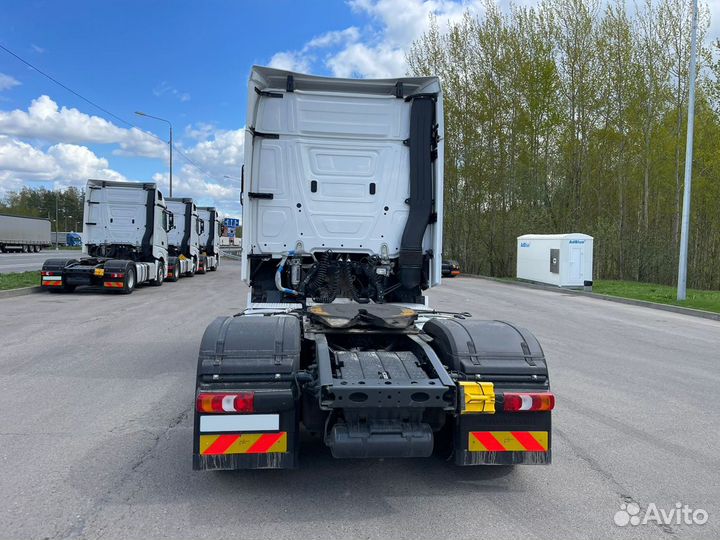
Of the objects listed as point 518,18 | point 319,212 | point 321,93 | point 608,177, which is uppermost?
point 518,18

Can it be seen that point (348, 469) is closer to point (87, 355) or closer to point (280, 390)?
point (280, 390)

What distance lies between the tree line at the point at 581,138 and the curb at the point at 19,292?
22604 mm

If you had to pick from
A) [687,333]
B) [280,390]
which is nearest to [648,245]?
[687,333]

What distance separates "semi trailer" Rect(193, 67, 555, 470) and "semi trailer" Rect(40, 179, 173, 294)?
483 inches

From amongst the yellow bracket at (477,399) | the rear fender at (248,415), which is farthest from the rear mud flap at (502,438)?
the rear fender at (248,415)

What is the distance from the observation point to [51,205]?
4304 inches

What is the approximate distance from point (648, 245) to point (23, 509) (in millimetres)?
29346

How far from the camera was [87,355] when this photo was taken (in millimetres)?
8312

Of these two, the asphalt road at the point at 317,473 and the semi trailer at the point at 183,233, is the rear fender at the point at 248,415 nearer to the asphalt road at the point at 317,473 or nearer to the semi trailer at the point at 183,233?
the asphalt road at the point at 317,473

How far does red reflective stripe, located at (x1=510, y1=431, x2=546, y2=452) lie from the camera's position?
379 centimetres

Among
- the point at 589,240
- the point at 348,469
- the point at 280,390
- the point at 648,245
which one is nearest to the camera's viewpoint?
the point at 280,390

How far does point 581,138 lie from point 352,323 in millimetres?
28913

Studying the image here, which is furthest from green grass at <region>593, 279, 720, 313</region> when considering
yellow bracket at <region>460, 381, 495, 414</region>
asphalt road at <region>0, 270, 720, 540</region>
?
yellow bracket at <region>460, 381, 495, 414</region>

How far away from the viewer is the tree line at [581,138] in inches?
1077
